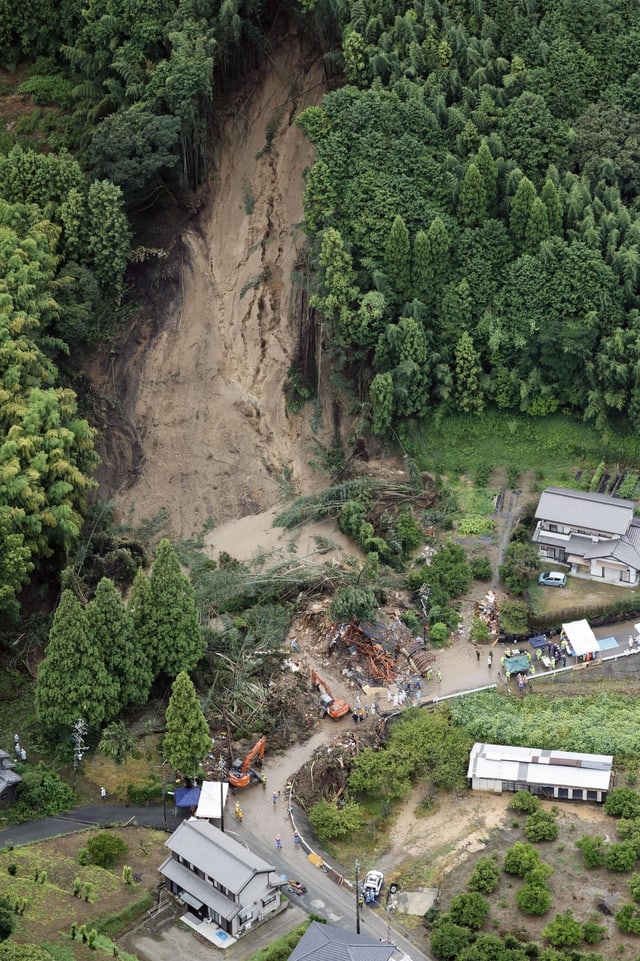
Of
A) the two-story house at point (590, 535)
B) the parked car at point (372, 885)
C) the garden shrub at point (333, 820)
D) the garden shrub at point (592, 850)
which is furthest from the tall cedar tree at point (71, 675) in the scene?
the two-story house at point (590, 535)

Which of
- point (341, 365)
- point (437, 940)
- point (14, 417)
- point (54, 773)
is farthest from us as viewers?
point (341, 365)

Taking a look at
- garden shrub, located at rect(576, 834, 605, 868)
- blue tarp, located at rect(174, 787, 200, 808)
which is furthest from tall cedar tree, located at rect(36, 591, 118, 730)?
garden shrub, located at rect(576, 834, 605, 868)

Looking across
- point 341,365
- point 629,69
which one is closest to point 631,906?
point 341,365

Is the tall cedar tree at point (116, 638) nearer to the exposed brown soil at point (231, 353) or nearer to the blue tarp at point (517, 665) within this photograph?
the exposed brown soil at point (231, 353)

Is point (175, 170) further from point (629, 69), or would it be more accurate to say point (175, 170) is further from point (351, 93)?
point (629, 69)

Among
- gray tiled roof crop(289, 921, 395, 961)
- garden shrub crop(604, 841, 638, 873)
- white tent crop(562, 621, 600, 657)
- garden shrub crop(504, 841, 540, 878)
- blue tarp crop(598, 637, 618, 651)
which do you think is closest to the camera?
gray tiled roof crop(289, 921, 395, 961)

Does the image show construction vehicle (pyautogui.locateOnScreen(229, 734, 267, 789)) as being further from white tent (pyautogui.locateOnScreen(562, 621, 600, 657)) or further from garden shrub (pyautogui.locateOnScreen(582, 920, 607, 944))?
garden shrub (pyautogui.locateOnScreen(582, 920, 607, 944))

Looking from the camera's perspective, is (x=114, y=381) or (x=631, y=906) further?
(x=114, y=381)

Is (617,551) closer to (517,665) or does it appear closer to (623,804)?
(517,665)
